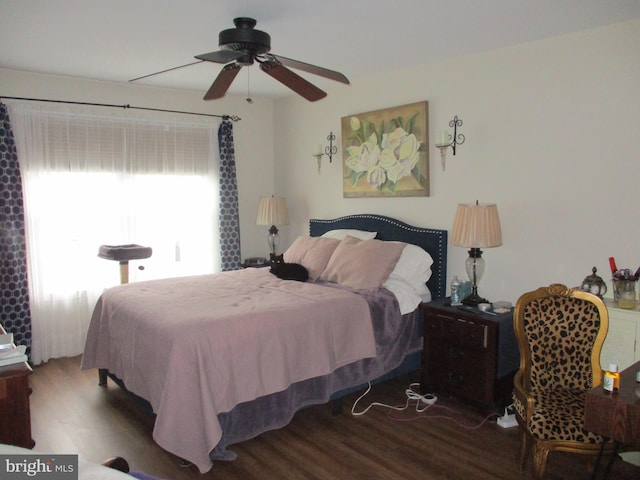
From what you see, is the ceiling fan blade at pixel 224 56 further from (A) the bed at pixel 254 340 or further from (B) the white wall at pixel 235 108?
(B) the white wall at pixel 235 108

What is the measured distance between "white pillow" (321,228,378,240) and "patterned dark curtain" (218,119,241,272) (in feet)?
3.96

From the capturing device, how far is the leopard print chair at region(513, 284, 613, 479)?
2381 mm

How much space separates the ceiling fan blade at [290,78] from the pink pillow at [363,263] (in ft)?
4.44

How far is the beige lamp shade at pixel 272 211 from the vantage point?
200 inches

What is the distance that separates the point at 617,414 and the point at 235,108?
4.64 metres

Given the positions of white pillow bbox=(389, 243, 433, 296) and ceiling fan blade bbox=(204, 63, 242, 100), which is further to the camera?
white pillow bbox=(389, 243, 433, 296)

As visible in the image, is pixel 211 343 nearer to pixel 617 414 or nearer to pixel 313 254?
pixel 313 254

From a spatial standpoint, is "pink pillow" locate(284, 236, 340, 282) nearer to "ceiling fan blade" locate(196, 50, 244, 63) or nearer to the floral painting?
the floral painting

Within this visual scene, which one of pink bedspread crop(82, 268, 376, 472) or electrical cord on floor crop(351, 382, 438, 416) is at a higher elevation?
pink bedspread crop(82, 268, 376, 472)

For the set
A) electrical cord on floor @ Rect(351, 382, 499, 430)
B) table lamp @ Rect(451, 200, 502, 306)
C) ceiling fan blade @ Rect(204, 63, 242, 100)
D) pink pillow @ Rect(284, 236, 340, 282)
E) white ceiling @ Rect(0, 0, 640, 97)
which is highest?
white ceiling @ Rect(0, 0, 640, 97)

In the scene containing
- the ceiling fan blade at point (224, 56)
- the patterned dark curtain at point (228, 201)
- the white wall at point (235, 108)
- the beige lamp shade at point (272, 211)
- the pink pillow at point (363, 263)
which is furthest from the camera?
the patterned dark curtain at point (228, 201)

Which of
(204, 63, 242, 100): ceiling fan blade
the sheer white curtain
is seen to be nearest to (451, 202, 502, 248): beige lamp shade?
(204, 63, 242, 100): ceiling fan blade

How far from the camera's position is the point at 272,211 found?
5.08 m

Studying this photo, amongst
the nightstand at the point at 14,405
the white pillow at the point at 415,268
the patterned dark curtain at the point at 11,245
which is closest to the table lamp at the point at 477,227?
the white pillow at the point at 415,268
